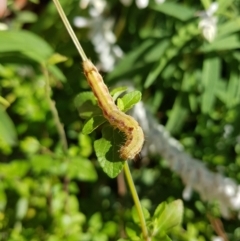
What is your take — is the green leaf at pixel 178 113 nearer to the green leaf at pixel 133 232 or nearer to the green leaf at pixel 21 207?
the green leaf at pixel 21 207

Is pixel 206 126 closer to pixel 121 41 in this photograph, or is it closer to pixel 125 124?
pixel 121 41

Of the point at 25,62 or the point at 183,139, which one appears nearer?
the point at 25,62

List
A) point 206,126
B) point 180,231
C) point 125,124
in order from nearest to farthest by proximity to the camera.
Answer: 1. point 125,124
2. point 180,231
3. point 206,126

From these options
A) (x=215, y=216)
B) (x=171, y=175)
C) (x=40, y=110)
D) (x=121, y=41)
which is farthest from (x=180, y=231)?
(x=121, y=41)

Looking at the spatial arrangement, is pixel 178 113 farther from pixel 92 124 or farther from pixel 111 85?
pixel 92 124

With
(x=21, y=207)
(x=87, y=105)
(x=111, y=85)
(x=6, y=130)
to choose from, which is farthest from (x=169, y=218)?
(x=111, y=85)

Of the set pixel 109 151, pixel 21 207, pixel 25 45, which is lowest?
pixel 21 207
